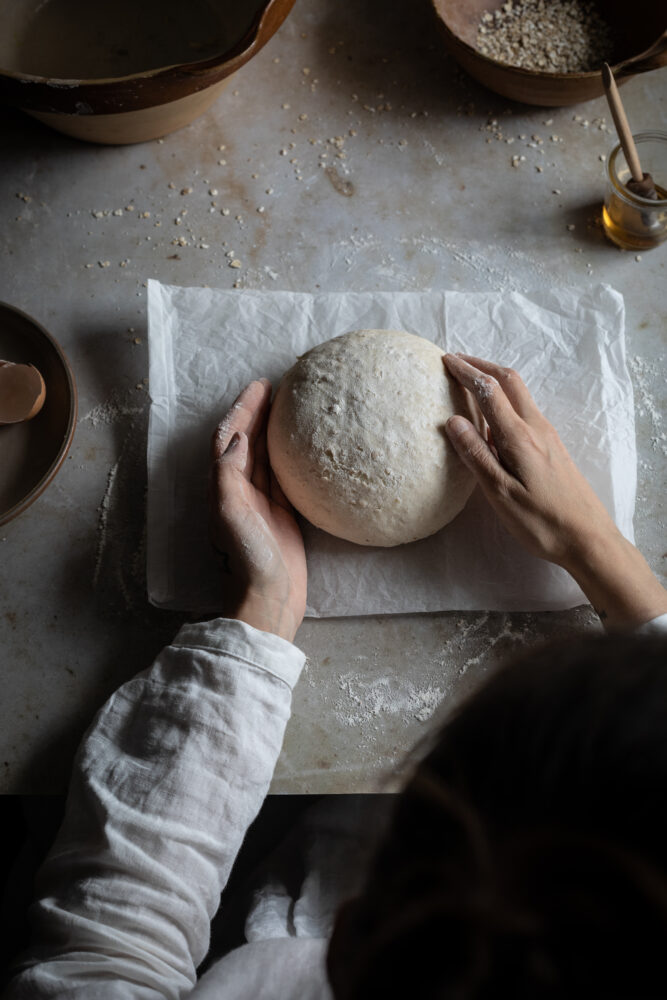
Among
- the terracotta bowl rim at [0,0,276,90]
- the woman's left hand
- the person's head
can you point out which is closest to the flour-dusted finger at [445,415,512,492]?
the woman's left hand

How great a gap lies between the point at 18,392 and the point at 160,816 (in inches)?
23.9

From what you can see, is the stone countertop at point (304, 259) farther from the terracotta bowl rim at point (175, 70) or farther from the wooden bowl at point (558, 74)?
the terracotta bowl rim at point (175, 70)

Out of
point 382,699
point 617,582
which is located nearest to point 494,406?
point 617,582

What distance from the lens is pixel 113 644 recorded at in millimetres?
1011

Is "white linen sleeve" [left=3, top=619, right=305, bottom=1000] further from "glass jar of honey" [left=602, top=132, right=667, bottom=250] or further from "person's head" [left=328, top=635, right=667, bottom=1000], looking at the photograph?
"glass jar of honey" [left=602, top=132, right=667, bottom=250]

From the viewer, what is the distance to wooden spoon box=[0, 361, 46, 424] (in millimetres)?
1044

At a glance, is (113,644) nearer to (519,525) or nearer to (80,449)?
(80,449)

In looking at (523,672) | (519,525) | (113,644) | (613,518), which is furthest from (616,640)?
(113,644)

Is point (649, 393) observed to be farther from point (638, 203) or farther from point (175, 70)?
point (175, 70)

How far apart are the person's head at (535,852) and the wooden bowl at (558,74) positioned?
1.01 metres

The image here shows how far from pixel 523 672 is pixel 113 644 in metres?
0.67

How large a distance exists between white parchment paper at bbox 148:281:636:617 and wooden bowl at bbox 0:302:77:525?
125mm

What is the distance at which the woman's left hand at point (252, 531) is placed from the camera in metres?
0.94

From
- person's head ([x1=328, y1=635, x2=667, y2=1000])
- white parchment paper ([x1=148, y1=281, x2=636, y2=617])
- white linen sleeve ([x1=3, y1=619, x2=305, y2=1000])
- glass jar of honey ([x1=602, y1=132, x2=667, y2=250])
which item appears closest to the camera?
person's head ([x1=328, y1=635, x2=667, y2=1000])
